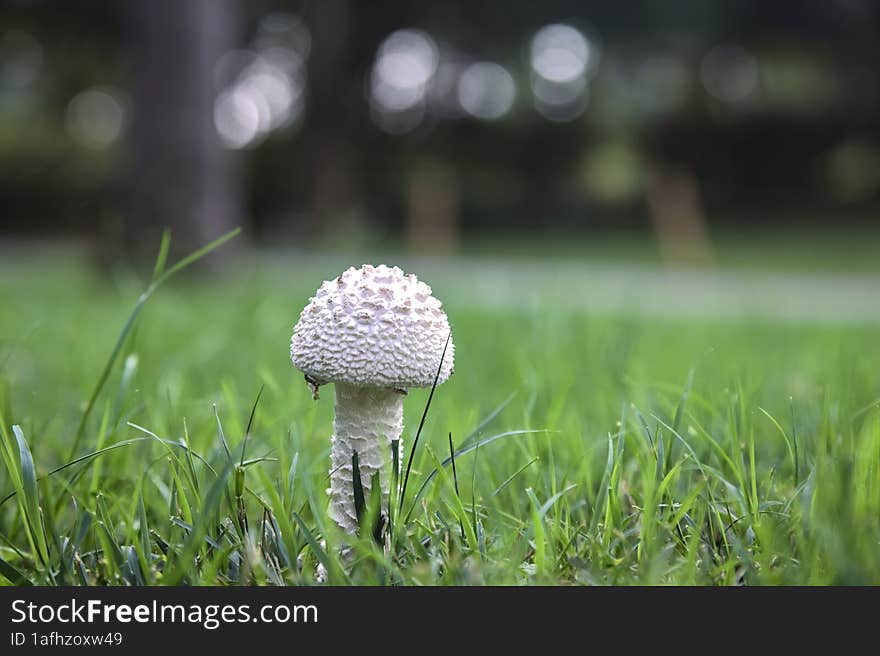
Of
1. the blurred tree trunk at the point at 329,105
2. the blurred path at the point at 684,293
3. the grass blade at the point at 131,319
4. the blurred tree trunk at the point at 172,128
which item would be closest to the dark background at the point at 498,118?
the blurred tree trunk at the point at 329,105

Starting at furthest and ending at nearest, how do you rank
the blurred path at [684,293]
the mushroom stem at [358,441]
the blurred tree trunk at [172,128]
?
1. the blurred tree trunk at [172,128]
2. the blurred path at [684,293]
3. the mushroom stem at [358,441]

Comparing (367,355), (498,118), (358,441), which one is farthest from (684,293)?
(498,118)

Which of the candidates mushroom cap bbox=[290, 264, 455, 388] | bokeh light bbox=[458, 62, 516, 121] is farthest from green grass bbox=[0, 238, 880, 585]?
bokeh light bbox=[458, 62, 516, 121]

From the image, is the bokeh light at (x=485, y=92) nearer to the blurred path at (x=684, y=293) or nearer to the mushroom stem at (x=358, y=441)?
the blurred path at (x=684, y=293)

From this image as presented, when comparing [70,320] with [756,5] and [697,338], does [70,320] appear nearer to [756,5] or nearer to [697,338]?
[697,338]

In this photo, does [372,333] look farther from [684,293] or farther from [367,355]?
[684,293]

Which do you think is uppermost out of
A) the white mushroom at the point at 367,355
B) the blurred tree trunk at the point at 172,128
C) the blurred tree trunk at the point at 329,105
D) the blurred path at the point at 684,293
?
the blurred tree trunk at the point at 329,105

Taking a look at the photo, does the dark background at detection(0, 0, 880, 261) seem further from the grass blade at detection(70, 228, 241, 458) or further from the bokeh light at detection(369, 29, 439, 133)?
the grass blade at detection(70, 228, 241, 458)

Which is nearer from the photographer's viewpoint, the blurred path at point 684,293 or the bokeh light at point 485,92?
the blurred path at point 684,293
